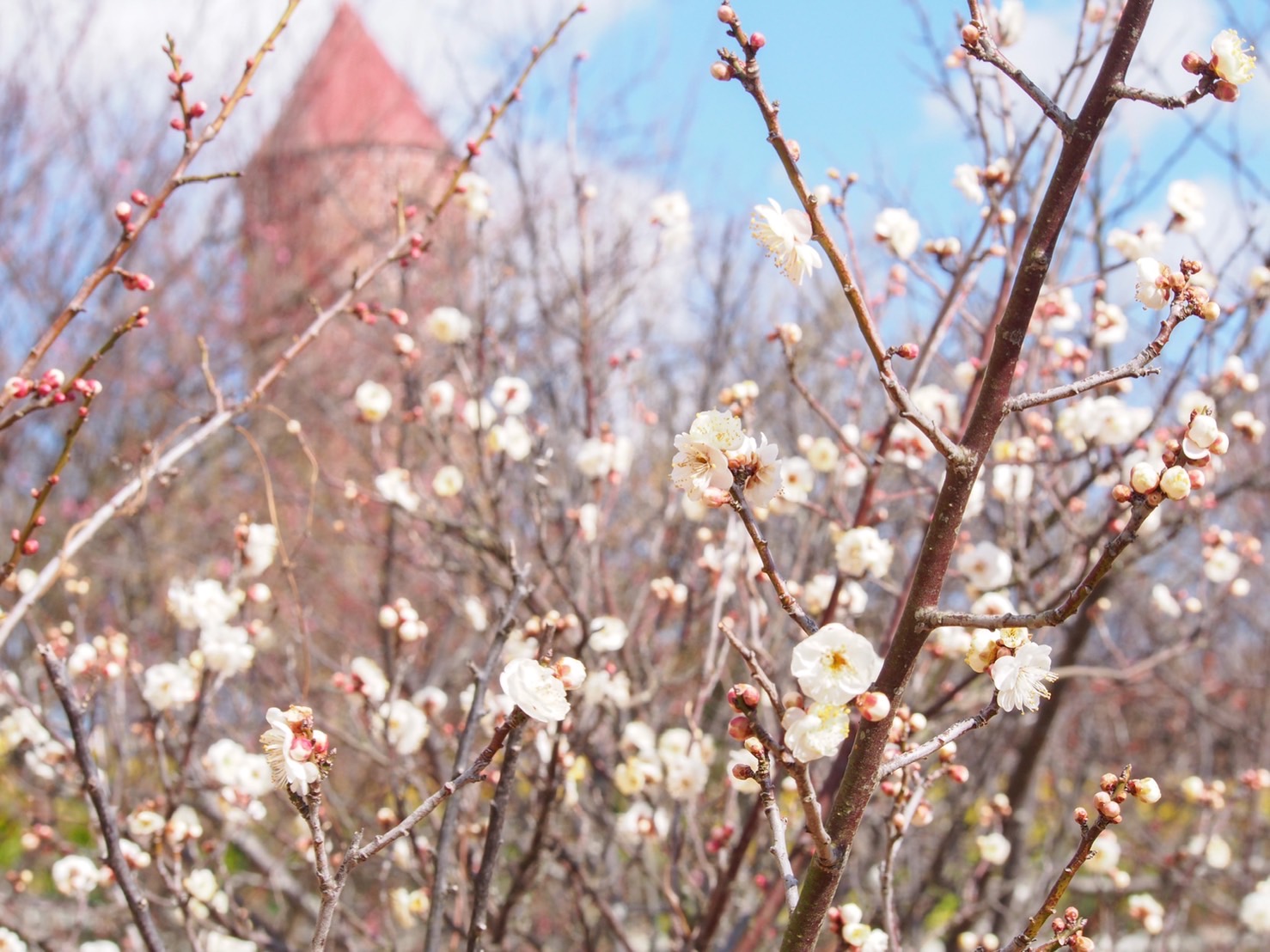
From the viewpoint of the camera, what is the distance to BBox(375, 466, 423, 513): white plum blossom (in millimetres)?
3641

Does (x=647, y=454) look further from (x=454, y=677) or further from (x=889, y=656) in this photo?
(x=889, y=656)

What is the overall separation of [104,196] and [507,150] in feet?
13.7

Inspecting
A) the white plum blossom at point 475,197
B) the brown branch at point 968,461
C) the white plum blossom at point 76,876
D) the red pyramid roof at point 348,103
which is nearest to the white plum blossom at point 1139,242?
the brown branch at point 968,461

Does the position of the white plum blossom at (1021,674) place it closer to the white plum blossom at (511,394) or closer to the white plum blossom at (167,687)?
the white plum blossom at (167,687)

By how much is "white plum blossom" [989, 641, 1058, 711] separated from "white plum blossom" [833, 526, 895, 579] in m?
1.17

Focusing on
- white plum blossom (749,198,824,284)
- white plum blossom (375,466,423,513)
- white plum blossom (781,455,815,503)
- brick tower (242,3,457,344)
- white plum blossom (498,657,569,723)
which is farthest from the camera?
brick tower (242,3,457,344)

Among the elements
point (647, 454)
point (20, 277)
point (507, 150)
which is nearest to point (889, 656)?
point (507, 150)

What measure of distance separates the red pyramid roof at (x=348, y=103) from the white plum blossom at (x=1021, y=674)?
8069 mm

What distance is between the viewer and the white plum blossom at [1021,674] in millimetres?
1325

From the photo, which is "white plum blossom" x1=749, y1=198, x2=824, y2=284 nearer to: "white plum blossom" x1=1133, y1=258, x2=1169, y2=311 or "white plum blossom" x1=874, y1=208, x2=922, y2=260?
"white plum blossom" x1=1133, y1=258, x2=1169, y2=311

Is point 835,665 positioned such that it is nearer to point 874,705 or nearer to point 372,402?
point 874,705

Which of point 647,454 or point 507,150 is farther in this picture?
point 647,454

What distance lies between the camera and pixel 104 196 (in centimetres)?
748

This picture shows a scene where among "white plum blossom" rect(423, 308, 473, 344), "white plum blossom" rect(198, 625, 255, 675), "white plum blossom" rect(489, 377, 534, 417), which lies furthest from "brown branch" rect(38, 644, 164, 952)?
"white plum blossom" rect(423, 308, 473, 344)
